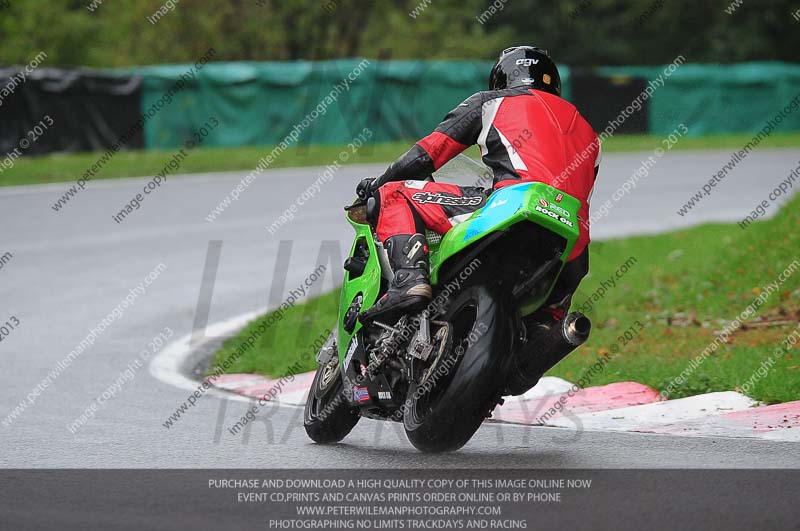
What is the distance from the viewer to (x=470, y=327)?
19.6 feet

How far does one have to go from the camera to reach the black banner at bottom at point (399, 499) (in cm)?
498

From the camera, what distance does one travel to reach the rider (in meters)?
5.97

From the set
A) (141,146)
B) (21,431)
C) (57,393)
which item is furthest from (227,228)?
(141,146)

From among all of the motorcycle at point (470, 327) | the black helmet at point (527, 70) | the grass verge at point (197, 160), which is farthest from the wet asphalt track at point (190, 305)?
the black helmet at point (527, 70)

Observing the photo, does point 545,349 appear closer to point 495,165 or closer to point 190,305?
point 495,165

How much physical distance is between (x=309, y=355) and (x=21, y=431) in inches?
105

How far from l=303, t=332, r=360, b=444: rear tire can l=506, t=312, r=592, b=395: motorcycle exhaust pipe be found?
0.95m

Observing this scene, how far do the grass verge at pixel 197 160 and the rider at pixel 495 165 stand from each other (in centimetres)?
1470

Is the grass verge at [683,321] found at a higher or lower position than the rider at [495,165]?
lower

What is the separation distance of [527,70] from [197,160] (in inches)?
803

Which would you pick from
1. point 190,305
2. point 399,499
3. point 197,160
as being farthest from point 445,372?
point 197,160

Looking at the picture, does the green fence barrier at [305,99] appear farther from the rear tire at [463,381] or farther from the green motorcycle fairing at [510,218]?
the rear tire at [463,381]

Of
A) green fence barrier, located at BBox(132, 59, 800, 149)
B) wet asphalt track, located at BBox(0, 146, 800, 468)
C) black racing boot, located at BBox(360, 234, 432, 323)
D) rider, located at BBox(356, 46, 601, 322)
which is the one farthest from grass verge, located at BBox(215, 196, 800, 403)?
green fence barrier, located at BBox(132, 59, 800, 149)

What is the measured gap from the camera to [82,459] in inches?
252
